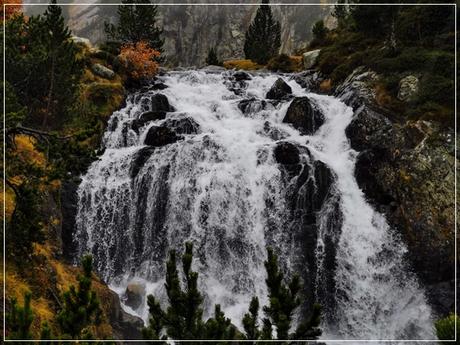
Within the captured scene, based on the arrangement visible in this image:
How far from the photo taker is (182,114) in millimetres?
A: 28438

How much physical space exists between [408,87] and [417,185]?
6838mm

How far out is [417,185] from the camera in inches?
807

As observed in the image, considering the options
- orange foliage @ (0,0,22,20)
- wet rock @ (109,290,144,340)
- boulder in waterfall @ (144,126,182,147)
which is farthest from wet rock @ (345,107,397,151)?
orange foliage @ (0,0,22,20)

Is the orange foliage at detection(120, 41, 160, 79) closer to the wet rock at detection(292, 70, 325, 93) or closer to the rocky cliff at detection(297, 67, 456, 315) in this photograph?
the wet rock at detection(292, 70, 325, 93)

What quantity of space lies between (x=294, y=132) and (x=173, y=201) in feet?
32.2

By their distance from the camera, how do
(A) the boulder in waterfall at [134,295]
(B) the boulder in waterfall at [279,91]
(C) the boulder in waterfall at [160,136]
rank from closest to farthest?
(A) the boulder in waterfall at [134,295]
(C) the boulder in waterfall at [160,136]
(B) the boulder in waterfall at [279,91]

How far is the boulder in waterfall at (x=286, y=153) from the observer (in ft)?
75.9

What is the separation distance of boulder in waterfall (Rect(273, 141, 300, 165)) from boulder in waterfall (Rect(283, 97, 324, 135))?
449cm

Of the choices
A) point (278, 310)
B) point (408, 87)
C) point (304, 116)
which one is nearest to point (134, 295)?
point (278, 310)

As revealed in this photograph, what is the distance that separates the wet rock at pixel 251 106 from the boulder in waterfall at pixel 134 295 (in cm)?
1577

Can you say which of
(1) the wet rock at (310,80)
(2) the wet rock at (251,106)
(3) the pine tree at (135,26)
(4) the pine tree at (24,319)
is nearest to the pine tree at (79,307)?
(4) the pine tree at (24,319)

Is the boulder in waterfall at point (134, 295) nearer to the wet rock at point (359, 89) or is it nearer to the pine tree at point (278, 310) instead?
the pine tree at point (278, 310)

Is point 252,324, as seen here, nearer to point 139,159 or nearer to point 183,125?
point 139,159

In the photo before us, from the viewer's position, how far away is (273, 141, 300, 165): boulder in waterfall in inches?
910
